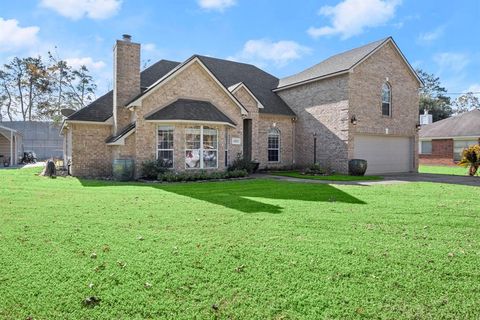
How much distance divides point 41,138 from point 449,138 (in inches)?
1858

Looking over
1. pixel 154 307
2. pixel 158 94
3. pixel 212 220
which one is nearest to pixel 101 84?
pixel 158 94

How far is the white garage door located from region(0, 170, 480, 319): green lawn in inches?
523

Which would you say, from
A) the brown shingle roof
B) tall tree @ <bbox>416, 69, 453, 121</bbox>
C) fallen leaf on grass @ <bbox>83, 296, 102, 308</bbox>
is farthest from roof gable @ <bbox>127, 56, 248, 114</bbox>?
tall tree @ <bbox>416, 69, 453, 121</bbox>

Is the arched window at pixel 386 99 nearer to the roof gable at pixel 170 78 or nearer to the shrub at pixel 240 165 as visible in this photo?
the roof gable at pixel 170 78

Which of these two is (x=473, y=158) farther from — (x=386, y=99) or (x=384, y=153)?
(x=386, y=99)

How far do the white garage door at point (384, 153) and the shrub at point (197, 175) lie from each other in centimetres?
867

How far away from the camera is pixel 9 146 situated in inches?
1303

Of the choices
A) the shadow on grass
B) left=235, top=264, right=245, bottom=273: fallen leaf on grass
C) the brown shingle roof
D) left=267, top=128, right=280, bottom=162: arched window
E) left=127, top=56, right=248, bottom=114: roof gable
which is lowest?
left=235, top=264, right=245, bottom=273: fallen leaf on grass

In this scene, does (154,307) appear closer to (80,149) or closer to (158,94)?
(158,94)

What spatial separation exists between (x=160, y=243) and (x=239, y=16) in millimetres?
15621

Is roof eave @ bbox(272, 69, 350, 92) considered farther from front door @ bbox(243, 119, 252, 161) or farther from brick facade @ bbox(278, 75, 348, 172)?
front door @ bbox(243, 119, 252, 161)

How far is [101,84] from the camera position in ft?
156

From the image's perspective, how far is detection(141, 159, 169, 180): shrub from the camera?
15820mm

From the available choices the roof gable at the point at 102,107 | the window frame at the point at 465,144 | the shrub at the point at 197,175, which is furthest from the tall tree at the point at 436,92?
the shrub at the point at 197,175
